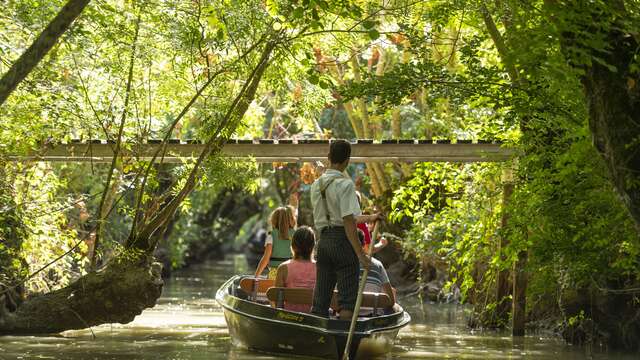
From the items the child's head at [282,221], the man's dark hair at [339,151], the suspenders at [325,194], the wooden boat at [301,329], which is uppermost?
the man's dark hair at [339,151]

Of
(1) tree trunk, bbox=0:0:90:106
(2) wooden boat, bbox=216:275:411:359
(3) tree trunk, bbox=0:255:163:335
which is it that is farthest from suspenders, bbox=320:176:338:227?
(3) tree trunk, bbox=0:255:163:335

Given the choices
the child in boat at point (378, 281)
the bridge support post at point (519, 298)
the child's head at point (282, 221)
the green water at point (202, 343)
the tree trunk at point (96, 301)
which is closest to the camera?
the child in boat at point (378, 281)

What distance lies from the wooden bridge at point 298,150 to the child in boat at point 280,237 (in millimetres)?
2033

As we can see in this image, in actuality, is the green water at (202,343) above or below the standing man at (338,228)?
below

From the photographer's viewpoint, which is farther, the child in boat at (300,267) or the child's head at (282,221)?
the child's head at (282,221)

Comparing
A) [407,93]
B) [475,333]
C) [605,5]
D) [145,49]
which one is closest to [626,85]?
[605,5]

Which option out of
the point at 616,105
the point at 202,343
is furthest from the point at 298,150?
the point at 616,105

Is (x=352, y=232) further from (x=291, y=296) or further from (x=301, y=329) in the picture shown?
(x=291, y=296)

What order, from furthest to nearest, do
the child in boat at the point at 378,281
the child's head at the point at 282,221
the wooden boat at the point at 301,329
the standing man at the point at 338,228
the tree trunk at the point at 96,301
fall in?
the tree trunk at the point at 96,301 < the child's head at the point at 282,221 < the child in boat at the point at 378,281 < the wooden boat at the point at 301,329 < the standing man at the point at 338,228

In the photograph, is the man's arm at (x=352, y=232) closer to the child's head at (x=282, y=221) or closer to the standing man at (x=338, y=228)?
the standing man at (x=338, y=228)

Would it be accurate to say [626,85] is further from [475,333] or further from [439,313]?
[439,313]

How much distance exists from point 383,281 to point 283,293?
141cm

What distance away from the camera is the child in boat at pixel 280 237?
13.2 m

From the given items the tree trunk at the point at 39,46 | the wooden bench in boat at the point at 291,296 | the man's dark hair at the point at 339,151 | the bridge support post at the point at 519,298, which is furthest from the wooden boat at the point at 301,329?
the tree trunk at the point at 39,46
